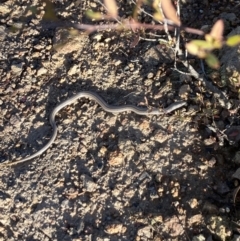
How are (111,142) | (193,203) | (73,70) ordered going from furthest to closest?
(73,70), (111,142), (193,203)

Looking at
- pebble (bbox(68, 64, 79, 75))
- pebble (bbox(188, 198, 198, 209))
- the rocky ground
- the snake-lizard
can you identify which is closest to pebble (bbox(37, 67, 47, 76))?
the rocky ground

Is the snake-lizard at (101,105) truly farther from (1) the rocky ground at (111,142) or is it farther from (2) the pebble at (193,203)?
(2) the pebble at (193,203)

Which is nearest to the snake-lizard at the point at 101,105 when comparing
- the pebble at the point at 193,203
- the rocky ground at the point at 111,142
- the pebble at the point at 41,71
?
the rocky ground at the point at 111,142

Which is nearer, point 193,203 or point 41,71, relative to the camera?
point 193,203

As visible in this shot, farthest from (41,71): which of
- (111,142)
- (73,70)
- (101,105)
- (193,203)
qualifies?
(193,203)

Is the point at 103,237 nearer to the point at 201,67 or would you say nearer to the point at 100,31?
the point at 201,67

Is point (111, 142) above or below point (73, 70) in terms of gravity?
below

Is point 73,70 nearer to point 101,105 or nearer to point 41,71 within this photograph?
point 41,71

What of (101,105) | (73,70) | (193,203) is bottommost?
(193,203)
